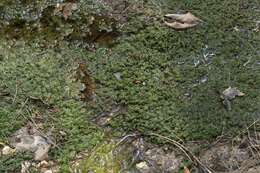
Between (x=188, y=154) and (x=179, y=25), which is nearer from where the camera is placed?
(x=188, y=154)

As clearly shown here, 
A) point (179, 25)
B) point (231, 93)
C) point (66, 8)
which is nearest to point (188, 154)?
point (231, 93)

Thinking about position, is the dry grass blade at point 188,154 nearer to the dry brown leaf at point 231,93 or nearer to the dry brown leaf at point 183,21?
the dry brown leaf at point 231,93

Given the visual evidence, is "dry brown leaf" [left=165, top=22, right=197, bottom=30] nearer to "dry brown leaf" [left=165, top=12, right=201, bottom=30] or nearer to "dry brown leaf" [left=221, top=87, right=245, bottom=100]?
"dry brown leaf" [left=165, top=12, right=201, bottom=30]

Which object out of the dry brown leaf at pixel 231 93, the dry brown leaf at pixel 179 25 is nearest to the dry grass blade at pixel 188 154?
the dry brown leaf at pixel 231 93

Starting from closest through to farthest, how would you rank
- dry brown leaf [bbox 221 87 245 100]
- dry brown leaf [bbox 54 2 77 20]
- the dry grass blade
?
the dry grass blade
dry brown leaf [bbox 221 87 245 100]
dry brown leaf [bbox 54 2 77 20]

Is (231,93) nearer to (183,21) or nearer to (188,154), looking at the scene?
(188,154)

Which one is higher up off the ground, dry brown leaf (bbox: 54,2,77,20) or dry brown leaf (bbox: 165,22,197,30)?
dry brown leaf (bbox: 54,2,77,20)

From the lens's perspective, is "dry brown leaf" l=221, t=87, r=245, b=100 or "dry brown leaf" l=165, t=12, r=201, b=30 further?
"dry brown leaf" l=165, t=12, r=201, b=30

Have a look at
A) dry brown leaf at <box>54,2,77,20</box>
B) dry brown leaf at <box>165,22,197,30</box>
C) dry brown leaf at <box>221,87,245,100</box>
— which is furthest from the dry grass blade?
dry brown leaf at <box>54,2,77,20</box>

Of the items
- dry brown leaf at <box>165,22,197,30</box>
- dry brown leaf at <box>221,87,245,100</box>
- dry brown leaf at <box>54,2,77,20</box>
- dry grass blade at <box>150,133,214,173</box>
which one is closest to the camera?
dry grass blade at <box>150,133,214,173</box>

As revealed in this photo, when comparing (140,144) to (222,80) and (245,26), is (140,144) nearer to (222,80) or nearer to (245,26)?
(222,80)
